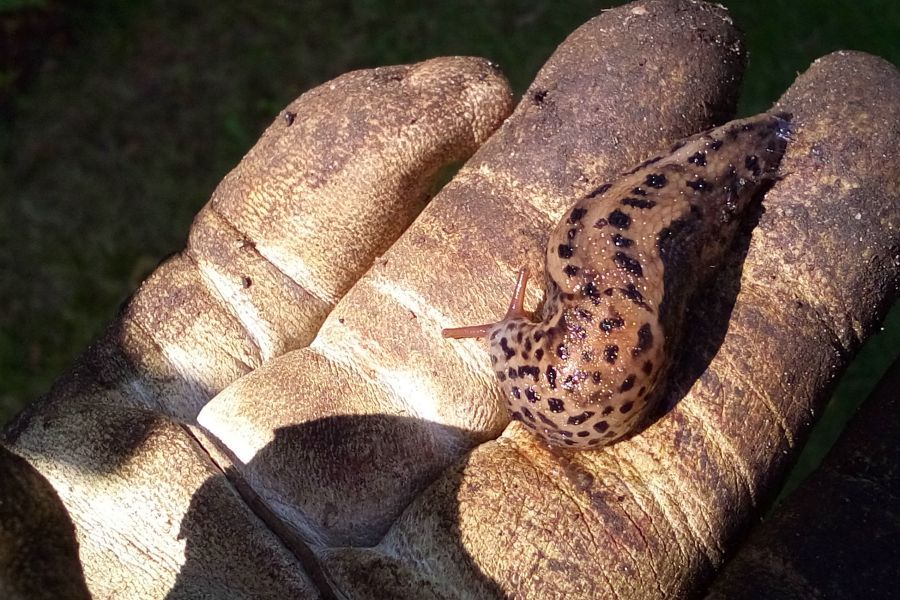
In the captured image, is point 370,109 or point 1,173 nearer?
point 370,109

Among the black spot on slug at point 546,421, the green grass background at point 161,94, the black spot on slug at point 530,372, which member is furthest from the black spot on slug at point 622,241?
the green grass background at point 161,94

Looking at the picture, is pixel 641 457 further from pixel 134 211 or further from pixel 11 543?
pixel 134 211

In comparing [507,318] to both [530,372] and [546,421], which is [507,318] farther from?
[546,421]

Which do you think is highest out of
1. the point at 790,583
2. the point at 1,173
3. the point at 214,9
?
the point at 214,9

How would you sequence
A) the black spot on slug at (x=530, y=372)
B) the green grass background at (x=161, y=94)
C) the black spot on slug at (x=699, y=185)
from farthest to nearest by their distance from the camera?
the green grass background at (x=161, y=94), the black spot on slug at (x=699, y=185), the black spot on slug at (x=530, y=372)

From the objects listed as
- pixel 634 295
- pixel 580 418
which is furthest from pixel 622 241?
pixel 580 418

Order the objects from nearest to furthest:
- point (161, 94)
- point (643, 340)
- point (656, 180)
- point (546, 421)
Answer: point (643, 340), point (546, 421), point (656, 180), point (161, 94)

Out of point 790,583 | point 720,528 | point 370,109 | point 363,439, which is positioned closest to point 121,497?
point 363,439

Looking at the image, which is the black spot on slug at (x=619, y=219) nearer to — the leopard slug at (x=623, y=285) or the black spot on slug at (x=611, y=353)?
the leopard slug at (x=623, y=285)
